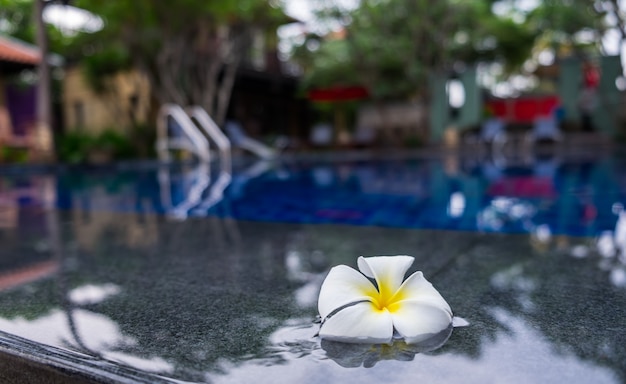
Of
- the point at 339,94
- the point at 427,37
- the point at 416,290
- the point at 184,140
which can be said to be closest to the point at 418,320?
the point at 416,290

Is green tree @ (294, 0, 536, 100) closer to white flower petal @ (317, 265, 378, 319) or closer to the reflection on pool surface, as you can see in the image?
the reflection on pool surface

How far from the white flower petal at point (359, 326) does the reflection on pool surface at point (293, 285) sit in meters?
0.02

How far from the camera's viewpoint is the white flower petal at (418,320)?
0.98 metres

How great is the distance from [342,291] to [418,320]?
152 millimetres

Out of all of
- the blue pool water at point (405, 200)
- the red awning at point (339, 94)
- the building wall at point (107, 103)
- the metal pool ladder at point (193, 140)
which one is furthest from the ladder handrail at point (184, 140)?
the red awning at point (339, 94)

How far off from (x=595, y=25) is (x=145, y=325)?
1208 cm

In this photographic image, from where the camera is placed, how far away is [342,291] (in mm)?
1055

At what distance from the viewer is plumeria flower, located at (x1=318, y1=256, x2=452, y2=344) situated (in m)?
0.98

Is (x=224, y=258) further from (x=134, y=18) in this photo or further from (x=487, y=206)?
(x=134, y=18)

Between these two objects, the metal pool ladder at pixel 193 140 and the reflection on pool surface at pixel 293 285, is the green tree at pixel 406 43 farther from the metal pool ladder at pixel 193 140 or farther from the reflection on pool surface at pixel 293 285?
the reflection on pool surface at pixel 293 285

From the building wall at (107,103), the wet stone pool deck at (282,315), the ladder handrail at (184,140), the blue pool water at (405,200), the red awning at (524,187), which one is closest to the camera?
the wet stone pool deck at (282,315)

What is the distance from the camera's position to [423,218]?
292 centimetres

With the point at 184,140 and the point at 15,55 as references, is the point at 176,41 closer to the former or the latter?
the point at 184,140

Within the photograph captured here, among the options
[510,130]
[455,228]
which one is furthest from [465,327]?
A: [510,130]
